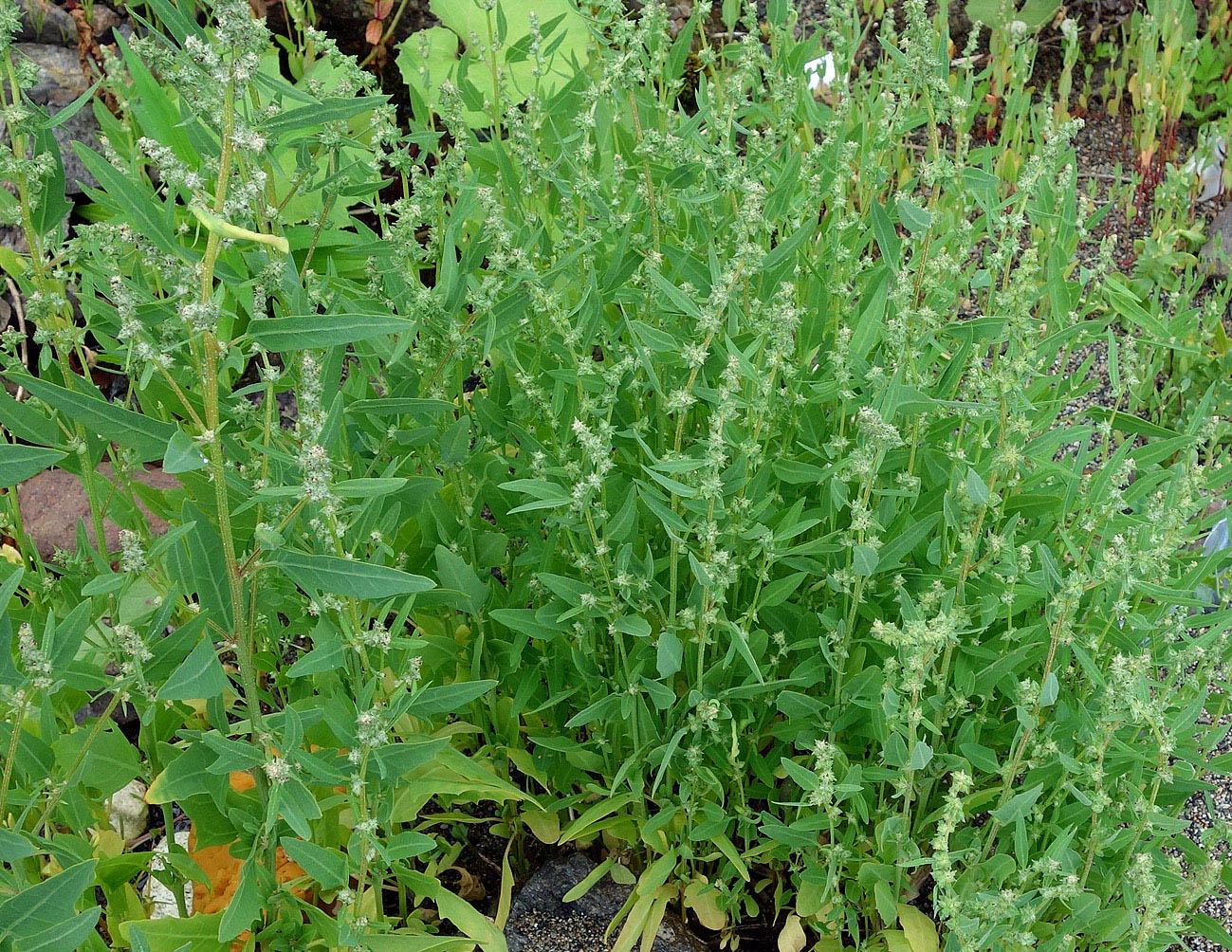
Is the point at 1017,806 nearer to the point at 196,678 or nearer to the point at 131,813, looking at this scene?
the point at 196,678

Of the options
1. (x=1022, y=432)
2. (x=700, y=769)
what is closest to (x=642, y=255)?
(x=1022, y=432)

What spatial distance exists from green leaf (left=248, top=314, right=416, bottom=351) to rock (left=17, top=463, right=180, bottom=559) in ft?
5.24

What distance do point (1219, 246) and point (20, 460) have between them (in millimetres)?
3490

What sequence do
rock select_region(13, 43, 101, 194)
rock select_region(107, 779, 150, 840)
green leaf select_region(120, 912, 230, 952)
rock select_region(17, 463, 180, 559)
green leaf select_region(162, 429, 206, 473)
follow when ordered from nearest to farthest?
green leaf select_region(162, 429, 206, 473), green leaf select_region(120, 912, 230, 952), rock select_region(107, 779, 150, 840), rock select_region(17, 463, 180, 559), rock select_region(13, 43, 101, 194)

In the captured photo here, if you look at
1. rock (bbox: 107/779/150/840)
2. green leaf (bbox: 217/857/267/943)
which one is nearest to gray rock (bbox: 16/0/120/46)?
rock (bbox: 107/779/150/840)

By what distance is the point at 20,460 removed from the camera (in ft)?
4.02

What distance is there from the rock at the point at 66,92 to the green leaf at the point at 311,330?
Result: 267cm

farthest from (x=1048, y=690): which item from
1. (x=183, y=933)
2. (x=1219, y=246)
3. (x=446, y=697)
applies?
(x=1219, y=246)

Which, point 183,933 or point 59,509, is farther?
point 59,509

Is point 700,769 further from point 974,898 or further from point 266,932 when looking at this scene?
point 266,932

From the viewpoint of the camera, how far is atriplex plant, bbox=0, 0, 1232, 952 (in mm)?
1392

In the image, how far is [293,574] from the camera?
4.05 feet

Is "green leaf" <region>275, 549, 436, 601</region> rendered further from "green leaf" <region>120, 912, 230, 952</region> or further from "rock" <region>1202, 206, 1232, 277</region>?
"rock" <region>1202, 206, 1232, 277</region>

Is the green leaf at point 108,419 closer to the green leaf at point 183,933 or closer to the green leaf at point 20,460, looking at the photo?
the green leaf at point 20,460
